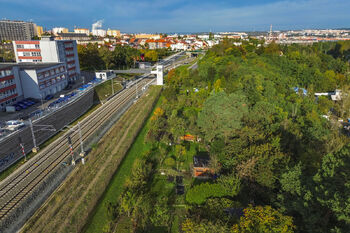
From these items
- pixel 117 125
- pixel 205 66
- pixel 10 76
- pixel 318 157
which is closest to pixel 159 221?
pixel 318 157

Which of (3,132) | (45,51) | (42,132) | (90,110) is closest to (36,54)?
(45,51)

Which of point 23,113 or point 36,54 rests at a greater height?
point 36,54

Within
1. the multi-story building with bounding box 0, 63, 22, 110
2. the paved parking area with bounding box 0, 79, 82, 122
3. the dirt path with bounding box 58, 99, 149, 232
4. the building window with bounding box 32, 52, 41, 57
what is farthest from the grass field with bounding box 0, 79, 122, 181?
the building window with bounding box 32, 52, 41, 57

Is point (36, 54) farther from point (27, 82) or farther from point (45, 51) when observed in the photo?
point (27, 82)

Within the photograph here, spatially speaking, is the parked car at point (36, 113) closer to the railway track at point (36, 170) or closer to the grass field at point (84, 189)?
the railway track at point (36, 170)

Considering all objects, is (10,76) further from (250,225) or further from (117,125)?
(250,225)

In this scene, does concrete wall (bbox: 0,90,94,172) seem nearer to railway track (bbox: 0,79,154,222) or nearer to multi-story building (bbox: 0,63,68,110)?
railway track (bbox: 0,79,154,222)

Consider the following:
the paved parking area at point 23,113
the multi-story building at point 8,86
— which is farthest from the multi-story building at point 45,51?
the multi-story building at point 8,86
